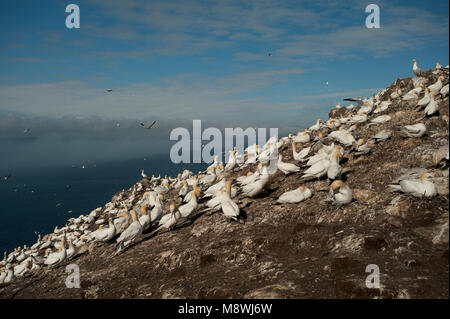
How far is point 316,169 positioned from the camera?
57.7 feet

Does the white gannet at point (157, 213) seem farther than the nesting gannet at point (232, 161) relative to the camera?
No

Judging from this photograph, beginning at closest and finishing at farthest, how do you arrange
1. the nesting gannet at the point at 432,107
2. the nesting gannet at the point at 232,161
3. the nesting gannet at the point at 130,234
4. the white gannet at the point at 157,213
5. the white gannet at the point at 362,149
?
the nesting gannet at the point at 130,234, the white gannet at the point at 362,149, the white gannet at the point at 157,213, the nesting gannet at the point at 432,107, the nesting gannet at the point at 232,161

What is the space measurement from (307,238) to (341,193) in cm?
279

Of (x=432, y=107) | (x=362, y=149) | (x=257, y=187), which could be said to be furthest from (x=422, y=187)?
(x=432, y=107)

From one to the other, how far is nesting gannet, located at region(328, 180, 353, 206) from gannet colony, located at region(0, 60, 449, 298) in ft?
0.15

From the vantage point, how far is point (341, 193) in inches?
547

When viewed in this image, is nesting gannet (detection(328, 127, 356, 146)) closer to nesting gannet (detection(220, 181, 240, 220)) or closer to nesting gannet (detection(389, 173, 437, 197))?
nesting gannet (detection(389, 173, 437, 197))

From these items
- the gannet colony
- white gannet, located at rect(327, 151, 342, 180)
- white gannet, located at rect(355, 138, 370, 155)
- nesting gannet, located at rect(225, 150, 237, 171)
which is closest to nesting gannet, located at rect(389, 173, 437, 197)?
the gannet colony

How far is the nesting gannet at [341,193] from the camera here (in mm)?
13797

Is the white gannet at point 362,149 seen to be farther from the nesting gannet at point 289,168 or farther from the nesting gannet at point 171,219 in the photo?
the nesting gannet at point 171,219

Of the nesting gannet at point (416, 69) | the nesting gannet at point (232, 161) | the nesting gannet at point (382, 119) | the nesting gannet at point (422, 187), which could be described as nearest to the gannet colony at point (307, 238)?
the nesting gannet at point (422, 187)

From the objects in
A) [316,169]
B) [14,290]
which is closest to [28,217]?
[14,290]

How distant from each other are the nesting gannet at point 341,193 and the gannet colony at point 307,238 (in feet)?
0.15

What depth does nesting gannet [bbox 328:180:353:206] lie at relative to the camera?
13797 mm
